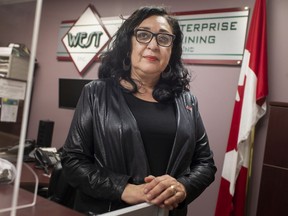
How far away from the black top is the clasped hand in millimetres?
130

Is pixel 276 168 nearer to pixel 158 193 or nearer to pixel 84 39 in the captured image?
pixel 158 193

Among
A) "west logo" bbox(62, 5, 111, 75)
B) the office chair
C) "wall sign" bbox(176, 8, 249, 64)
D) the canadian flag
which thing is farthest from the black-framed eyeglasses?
"west logo" bbox(62, 5, 111, 75)

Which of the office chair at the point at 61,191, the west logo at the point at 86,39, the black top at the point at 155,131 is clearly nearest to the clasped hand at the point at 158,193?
the black top at the point at 155,131

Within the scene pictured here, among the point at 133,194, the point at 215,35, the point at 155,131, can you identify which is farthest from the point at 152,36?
the point at 215,35

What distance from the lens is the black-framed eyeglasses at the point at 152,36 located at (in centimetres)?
114

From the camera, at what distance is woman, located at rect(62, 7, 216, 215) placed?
3.27 feet

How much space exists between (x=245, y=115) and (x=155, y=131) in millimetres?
1424

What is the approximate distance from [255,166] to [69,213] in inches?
79.7

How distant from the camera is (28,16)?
16.5 inches

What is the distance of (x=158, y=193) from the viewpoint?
2.75 feet

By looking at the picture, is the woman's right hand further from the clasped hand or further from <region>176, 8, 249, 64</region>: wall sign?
<region>176, 8, 249, 64</region>: wall sign

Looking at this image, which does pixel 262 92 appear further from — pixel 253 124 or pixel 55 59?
pixel 55 59

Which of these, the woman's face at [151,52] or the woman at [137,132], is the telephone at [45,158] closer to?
the woman at [137,132]

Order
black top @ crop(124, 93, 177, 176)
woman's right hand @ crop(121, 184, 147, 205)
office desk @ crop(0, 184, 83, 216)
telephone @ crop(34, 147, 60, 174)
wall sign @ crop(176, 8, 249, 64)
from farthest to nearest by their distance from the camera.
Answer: wall sign @ crop(176, 8, 249, 64)
telephone @ crop(34, 147, 60, 174)
black top @ crop(124, 93, 177, 176)
woman's right hand @ crop(121, 184, 147, 205)
office desk @ crop(0, 184, 83, 216)
